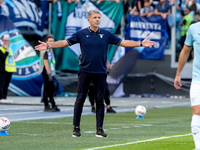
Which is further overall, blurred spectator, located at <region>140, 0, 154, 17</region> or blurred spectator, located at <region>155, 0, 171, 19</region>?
blurred spectator, located at <region>140, 0, 154, 17</region>

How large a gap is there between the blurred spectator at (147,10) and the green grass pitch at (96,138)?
44.4ft

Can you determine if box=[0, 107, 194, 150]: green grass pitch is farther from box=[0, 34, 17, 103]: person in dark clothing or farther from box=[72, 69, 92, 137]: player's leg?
box=[0, 34, 17, 103]: person in dark clothing

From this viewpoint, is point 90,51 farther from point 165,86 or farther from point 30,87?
point 165,86

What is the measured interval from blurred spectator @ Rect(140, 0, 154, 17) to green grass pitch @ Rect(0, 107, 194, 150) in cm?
1354

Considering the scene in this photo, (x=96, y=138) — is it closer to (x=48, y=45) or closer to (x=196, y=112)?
(x=48, y=45)

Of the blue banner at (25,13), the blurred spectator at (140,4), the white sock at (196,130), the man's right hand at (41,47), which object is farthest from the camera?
the blurred spectator at (140,4)

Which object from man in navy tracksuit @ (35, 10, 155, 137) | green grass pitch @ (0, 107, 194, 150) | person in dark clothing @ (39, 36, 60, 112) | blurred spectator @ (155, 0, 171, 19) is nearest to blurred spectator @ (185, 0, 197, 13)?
blurred spectator @ (155, 0, 171, 19)

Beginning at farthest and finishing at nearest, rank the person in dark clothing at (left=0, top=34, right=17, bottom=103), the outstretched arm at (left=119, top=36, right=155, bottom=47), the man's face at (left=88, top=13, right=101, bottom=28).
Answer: the person in dark clothing at (left=0, top=34, right=17, bottom=103), the man's face at (left=88, top=13, right=101, bottom=28), the outstretched arm at (left=119, top=36, right=155, bottom=47)

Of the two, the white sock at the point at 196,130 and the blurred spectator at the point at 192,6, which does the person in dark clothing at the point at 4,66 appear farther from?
the white sock at the point at 196,130

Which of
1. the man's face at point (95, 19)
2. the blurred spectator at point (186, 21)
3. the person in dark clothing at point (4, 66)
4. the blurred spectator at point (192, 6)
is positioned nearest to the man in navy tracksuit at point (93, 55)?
the man's face at point (95, 19)

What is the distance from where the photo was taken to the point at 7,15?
72.7ft

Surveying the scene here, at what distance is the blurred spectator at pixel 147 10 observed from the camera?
79.8ft

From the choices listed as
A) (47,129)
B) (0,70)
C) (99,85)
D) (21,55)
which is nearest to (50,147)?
(99,85)

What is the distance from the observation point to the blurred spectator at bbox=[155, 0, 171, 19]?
24141mm
